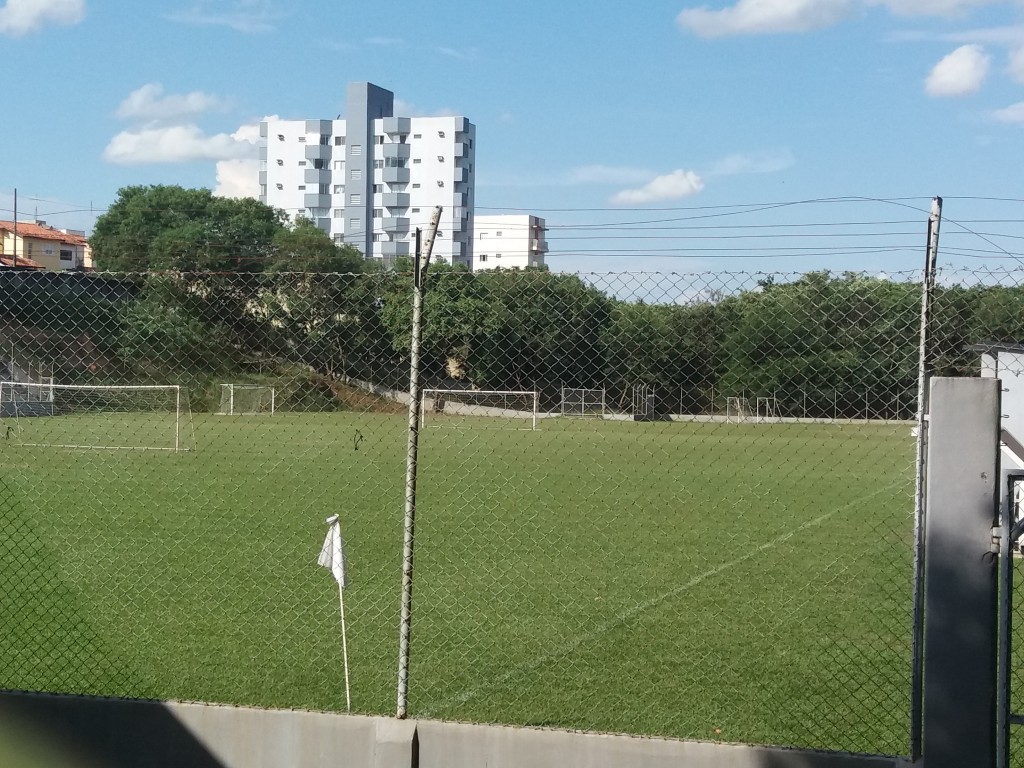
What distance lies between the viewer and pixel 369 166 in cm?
9350

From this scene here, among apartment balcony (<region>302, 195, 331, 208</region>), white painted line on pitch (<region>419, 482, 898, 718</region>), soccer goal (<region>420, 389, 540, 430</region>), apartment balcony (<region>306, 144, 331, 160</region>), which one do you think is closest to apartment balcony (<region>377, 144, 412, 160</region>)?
apartment balcony (<region>306, 144, 331, 160</region>)

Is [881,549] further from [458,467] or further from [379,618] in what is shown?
[458,467]

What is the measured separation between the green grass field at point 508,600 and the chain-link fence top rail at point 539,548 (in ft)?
0.12

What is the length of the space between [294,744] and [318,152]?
9385 cm

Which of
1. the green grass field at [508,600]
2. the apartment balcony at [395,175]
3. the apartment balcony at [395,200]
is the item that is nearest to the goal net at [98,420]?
the green grass field at [508,600]

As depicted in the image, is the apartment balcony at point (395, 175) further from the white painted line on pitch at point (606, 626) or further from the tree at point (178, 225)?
the white painted line on pitch at point (606, 626)

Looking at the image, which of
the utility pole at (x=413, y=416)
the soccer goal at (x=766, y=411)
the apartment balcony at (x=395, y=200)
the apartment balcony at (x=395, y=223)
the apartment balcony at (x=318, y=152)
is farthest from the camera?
the apartment balcony at (x=318, y=152)

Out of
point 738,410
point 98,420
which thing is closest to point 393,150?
point 98,420

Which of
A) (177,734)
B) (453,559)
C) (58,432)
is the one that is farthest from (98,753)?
(58,432)

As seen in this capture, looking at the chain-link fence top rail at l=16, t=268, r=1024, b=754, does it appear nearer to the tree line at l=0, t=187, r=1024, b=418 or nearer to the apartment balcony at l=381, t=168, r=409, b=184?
the tree line at l=0, t=187, r=1024, b=418

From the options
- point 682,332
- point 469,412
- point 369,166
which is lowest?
point 469,412

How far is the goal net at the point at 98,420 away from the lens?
26016 mm

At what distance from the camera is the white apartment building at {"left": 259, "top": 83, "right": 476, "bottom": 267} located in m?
93.7

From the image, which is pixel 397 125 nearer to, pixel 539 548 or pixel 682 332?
pixel 539 548
